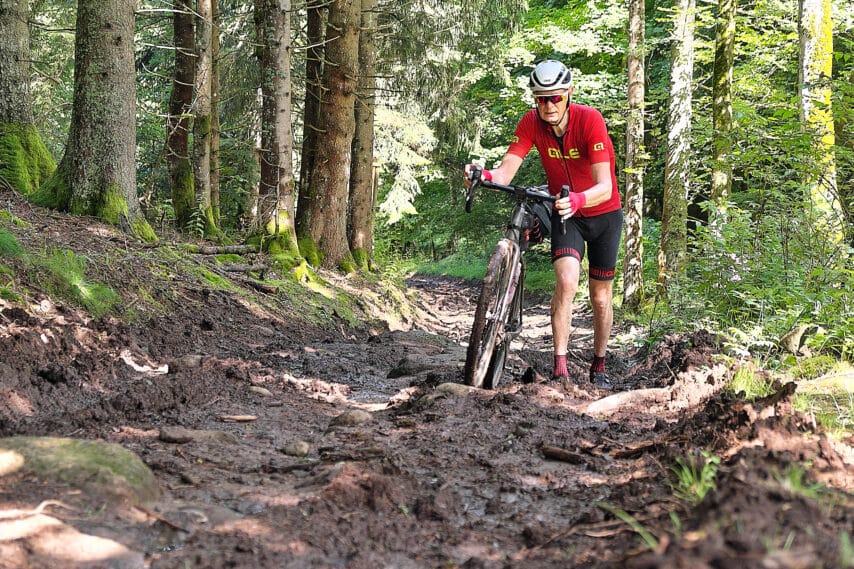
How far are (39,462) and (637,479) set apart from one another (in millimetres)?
2498

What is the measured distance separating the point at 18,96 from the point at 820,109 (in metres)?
11.4

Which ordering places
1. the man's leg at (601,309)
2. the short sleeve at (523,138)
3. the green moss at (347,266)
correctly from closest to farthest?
the short sleeve at (523,138)
the man's leg at (601,309)
the green moss at (347,266)

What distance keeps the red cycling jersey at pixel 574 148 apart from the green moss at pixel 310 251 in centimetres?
839

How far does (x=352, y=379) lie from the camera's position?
692cm

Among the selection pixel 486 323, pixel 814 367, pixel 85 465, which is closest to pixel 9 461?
pixel 85 465

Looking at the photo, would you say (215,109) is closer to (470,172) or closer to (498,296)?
(470,172)

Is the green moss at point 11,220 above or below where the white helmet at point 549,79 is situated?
below

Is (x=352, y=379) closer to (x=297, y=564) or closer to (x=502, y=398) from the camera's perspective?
(x=502, y=398)

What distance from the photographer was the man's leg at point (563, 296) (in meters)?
6.26

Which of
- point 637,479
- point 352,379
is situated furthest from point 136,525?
point 352,379

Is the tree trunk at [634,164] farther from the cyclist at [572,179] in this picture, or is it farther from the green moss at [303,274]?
the cyclist at [572,179]

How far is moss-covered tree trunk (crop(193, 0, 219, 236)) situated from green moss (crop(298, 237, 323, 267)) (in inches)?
64.7

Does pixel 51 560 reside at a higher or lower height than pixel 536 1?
lower

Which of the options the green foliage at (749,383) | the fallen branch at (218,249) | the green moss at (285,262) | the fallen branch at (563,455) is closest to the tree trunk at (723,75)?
the green moss at (285,262)
